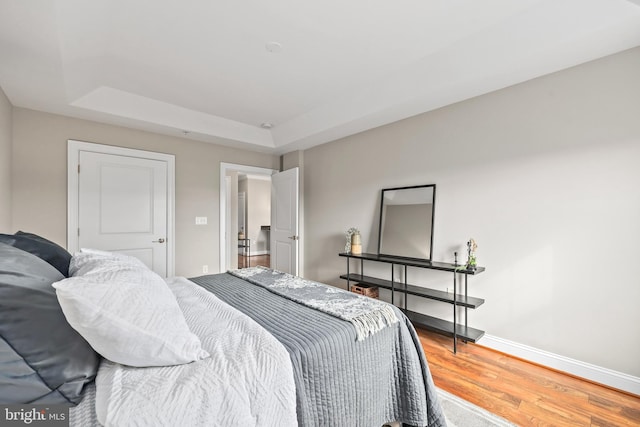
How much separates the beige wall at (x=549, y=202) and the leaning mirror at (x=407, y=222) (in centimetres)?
11

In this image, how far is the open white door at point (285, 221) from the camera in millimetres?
4418

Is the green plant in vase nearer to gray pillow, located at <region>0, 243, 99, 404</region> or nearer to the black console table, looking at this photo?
the black console table

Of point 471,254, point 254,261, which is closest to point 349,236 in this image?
point 471,254

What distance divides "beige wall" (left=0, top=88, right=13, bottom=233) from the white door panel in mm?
554

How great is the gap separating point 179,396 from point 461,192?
112 inches

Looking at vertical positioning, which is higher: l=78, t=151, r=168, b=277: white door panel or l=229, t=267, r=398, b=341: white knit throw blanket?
l=78, t=151, r=168, b=277: white door panel

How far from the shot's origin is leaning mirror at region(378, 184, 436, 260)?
10.1 feet

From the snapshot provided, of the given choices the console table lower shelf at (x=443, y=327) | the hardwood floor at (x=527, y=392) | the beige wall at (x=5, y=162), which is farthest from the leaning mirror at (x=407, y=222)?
the beige wall at (x=5, y=162)

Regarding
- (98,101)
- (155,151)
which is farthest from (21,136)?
(155,151)

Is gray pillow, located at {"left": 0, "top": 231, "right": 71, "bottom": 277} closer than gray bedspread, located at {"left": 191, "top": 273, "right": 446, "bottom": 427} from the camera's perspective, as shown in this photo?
No

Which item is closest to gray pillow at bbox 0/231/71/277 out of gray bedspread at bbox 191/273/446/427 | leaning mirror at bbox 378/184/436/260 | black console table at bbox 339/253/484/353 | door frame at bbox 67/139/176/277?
gray bedspread at bbox 191/273/446/427

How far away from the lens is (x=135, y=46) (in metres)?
2.28

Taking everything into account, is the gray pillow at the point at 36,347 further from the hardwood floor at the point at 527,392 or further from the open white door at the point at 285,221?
the open white door at the point at 285,221

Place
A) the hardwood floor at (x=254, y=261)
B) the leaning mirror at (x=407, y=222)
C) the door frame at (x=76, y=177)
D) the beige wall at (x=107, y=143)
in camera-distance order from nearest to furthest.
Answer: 1. the beige wall at (x=107, y=143)
2. the leaning mirror at (x=407, y=222)
3. the door frame at (x=76, y=177)
4. the hardwood floor at (x=254, y=261)
